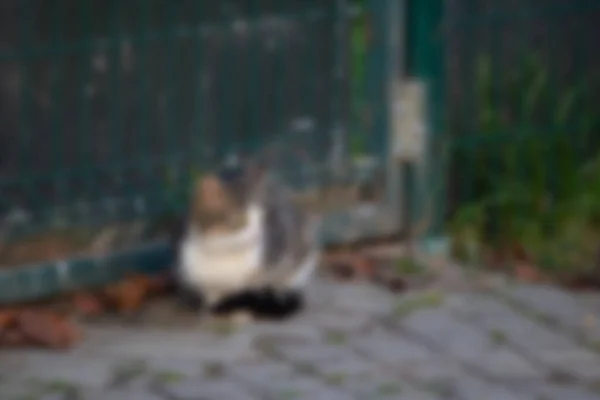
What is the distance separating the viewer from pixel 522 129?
570 centimetres

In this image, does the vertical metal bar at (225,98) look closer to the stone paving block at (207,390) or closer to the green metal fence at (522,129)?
the green metal fence at (522,129)

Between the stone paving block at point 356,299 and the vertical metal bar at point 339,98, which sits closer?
the stone paving block at point 356,299

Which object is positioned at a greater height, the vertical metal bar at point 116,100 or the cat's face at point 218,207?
the vertical metal bar at point 116,100

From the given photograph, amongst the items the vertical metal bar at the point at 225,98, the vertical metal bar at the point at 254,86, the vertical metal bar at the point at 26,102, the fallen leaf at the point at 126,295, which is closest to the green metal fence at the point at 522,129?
the vertical metal bar at the point at 254,86

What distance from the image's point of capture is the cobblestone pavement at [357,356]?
4.22 m

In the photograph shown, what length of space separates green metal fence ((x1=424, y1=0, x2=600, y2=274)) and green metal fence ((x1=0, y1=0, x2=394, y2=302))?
318 millimetres

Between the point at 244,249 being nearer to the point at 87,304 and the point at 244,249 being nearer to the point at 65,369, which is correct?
the point at 87,304

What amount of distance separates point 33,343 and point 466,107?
6.16 feet

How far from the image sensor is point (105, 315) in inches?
191

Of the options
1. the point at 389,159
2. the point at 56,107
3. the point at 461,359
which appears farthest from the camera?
the point at 389,159

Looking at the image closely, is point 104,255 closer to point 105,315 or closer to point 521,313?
point 105,315

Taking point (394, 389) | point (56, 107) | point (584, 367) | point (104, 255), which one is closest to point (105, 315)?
point (104, 255)

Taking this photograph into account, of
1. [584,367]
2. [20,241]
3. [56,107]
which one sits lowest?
[584,367]

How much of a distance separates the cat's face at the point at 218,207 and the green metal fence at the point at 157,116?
13.8 inches
